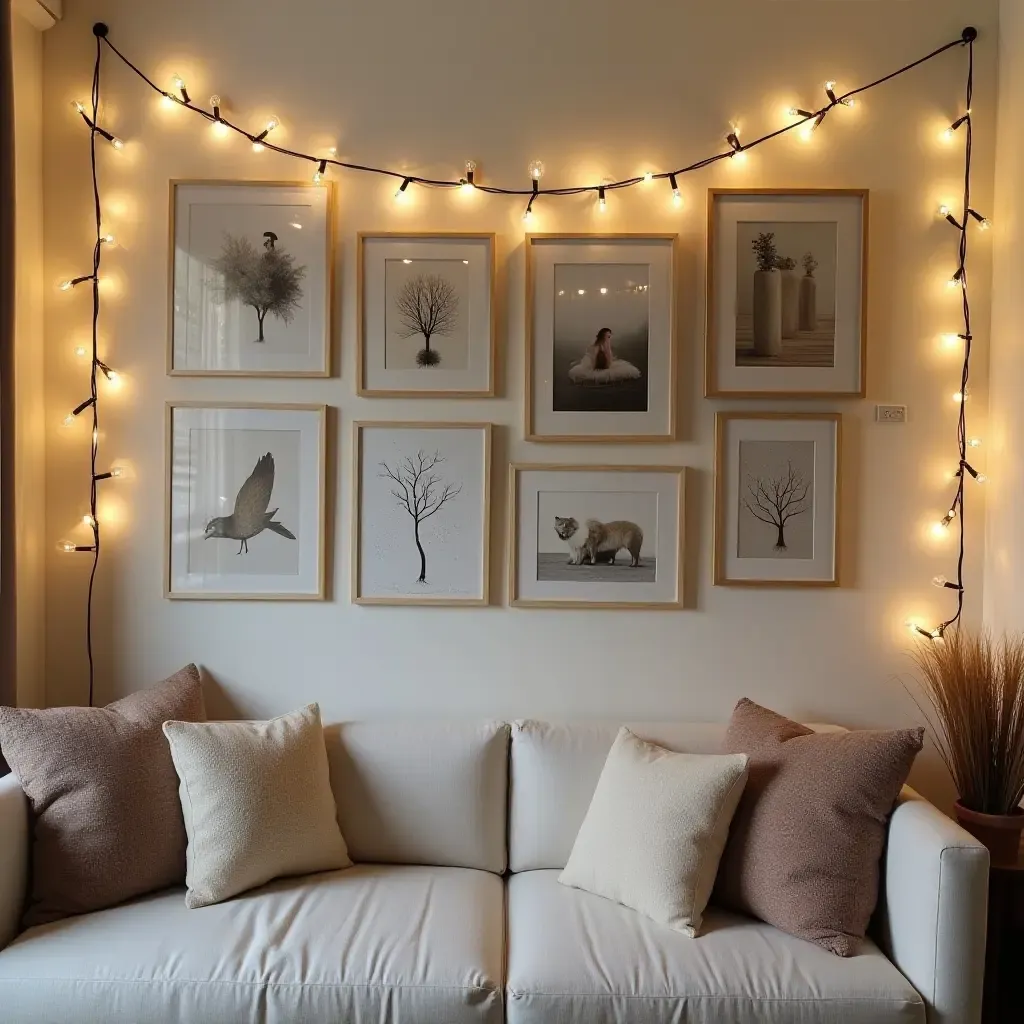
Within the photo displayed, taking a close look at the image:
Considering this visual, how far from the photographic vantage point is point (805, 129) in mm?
2559

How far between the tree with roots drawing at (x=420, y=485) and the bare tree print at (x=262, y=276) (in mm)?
552

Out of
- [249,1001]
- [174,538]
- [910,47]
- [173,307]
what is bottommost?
[249,1001]

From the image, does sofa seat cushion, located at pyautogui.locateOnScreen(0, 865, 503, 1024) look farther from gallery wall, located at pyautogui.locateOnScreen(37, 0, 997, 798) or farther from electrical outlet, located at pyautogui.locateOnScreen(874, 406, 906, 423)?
electrical outlet, located at pyautogui.locateOnScreen(874, 406, 906, 423)

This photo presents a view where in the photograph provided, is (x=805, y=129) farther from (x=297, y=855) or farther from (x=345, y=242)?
(x=297, y=855)

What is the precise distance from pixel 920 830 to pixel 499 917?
0.98 meters

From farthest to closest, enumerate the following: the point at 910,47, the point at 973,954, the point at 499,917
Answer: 1. the point at 910,47
2. the point at 499,917
3. the point at 973,954

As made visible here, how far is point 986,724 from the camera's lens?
223 centimetres

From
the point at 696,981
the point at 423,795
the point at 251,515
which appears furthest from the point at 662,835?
the point at 251,515

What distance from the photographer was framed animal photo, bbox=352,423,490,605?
260 centimetres

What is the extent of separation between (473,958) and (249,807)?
66 centimetres

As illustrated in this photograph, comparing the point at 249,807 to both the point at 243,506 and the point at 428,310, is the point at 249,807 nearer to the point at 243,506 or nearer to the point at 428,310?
the point at 243,506

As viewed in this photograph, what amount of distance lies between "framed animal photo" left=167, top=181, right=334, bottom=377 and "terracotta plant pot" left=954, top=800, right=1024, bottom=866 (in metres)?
2.16

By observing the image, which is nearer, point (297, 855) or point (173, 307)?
point (297, 855)

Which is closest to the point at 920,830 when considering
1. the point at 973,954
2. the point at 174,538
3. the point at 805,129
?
the point at 973,954
